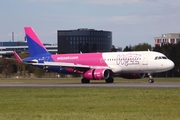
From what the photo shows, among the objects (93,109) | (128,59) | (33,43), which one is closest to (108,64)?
(128,59)

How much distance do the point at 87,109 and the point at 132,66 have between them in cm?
3383

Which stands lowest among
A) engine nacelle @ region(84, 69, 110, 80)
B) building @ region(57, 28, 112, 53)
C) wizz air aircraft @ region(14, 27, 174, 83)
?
engine nacelle @ region(84, 69, 110, 80)

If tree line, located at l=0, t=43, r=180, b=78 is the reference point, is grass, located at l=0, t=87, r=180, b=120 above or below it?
below

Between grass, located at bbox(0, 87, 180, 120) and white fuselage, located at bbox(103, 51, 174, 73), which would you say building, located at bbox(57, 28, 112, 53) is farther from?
grass, located at bbox(0, 87, 180, 120)

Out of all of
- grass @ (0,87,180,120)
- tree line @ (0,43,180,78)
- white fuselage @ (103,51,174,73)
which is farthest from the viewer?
tree line @ (0,43,180,78)

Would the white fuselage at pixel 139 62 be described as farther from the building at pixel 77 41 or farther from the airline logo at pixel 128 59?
the building at pixel 77 41

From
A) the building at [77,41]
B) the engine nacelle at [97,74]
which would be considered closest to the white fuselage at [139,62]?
the engine nacelle at [97,74]

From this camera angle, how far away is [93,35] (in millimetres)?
173750

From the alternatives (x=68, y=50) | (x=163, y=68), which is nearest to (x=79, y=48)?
(x=68, y=50)

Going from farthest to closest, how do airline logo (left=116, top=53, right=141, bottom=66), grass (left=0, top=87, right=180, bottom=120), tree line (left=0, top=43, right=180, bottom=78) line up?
tree line (left=0, top=43, right=180, bottom=78), airline logo (left=116, top=53, right=141, bottom=66), grass (left=0, top=87, right=180, bottom=120)

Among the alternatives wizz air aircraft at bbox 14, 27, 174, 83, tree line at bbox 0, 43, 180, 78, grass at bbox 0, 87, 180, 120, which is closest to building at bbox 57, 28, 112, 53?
tree line at bbox 0, 43, 180, 78

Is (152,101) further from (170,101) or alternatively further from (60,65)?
(60,65)

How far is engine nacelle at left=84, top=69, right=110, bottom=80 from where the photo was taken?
56.1 m

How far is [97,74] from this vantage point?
184 ft
